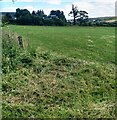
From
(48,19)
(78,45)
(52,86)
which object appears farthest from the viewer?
(48,19)

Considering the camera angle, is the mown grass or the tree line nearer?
the mown grass

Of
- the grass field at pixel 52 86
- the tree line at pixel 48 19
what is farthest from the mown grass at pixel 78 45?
the tree line at pixel 48 19

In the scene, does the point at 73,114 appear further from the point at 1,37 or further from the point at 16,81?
the point at 1,37

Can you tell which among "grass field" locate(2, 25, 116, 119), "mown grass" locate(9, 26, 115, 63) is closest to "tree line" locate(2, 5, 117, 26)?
"mown grass" locate(9, 26, 115, 63)

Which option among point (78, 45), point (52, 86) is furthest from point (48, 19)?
point (52, 86)

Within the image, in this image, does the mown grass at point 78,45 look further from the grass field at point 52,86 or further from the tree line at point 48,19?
the tree line at point 48,19

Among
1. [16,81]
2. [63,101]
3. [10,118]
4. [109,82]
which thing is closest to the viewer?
[10,118]

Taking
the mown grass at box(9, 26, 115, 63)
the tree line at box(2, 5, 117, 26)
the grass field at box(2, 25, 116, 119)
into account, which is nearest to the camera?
the grass field at box(2, 25, 116, 119)

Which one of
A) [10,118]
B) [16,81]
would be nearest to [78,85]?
[16,81]

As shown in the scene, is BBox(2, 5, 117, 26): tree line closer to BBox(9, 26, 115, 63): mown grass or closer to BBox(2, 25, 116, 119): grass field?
BBox(9, 26, 115, 63): mown grass

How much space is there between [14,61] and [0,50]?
543 mm

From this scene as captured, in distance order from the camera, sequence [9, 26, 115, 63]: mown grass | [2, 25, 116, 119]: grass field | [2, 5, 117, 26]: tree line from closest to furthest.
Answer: [2, 25, 116, 119]: grass field, [9, 26, 115, 63]: mown grass, [2, 5, 117, 26]: tree line

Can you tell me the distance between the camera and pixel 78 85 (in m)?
8.34

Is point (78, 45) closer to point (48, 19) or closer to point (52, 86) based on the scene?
point (52, 86)
